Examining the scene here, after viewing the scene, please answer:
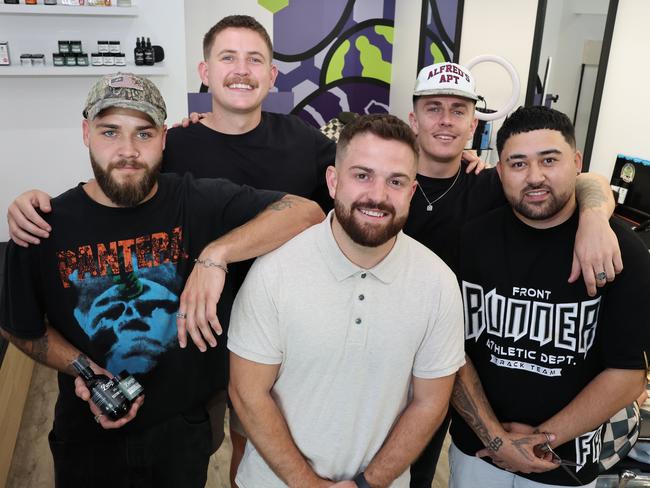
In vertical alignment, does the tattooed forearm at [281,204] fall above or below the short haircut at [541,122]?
below

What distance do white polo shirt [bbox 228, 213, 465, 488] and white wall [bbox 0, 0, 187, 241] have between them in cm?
311

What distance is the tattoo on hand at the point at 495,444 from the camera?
5.66 feet

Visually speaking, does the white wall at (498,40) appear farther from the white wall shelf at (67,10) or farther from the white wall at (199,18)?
Answer: the white wall shelf at (67,10)

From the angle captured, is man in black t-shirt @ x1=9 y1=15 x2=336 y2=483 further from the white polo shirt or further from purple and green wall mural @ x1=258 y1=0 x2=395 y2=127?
purple and green wall mural @ x1=258 y1=0 x2=395 y2=127

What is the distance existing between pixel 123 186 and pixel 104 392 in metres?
0.56

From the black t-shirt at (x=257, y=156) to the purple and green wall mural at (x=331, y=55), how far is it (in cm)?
379

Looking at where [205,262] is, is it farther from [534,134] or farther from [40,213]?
[534,134]

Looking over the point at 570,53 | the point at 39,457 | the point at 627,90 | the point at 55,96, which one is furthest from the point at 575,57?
the point at 39,457

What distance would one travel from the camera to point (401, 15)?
19.4 feet

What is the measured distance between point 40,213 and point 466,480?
4.92ft

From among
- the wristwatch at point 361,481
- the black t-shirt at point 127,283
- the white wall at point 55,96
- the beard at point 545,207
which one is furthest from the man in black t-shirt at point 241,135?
the white wall at point 55,96

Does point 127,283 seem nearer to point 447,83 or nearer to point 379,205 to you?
point 379,205

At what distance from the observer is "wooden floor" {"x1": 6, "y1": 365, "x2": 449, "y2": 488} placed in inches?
106

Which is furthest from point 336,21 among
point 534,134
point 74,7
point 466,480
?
point 466,480
